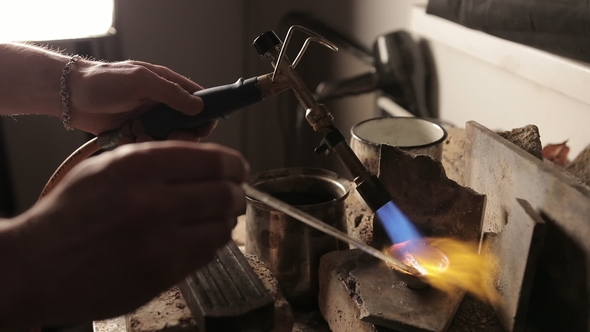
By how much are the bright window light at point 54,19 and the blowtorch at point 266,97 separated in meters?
0.56

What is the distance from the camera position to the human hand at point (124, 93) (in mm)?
747

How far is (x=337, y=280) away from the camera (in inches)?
26.9

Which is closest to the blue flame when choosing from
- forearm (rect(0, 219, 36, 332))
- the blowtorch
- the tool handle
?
the blowtorch

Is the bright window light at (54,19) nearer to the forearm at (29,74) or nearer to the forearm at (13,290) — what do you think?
the forearm at (29,74)

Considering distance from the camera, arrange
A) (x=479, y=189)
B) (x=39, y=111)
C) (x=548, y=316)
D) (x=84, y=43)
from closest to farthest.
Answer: (x=548, y=316)
(x=479, y=189)
(x=39, y=111)
(x=84, y=43)

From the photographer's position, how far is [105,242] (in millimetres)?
451

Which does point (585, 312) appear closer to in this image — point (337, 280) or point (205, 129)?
point (337, 280)

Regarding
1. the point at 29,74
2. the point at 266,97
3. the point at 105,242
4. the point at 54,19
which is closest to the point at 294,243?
the point at 266,97

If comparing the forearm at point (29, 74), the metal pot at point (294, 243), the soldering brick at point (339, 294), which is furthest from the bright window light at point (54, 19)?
the soldering brick at point (339, 294)

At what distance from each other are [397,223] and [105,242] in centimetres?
37

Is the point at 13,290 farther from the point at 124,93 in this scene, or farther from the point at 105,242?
the point at 124,93

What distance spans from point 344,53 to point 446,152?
82 centimetres

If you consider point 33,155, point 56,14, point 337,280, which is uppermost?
point 56,14

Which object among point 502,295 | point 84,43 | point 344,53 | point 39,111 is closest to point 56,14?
point 84,43
